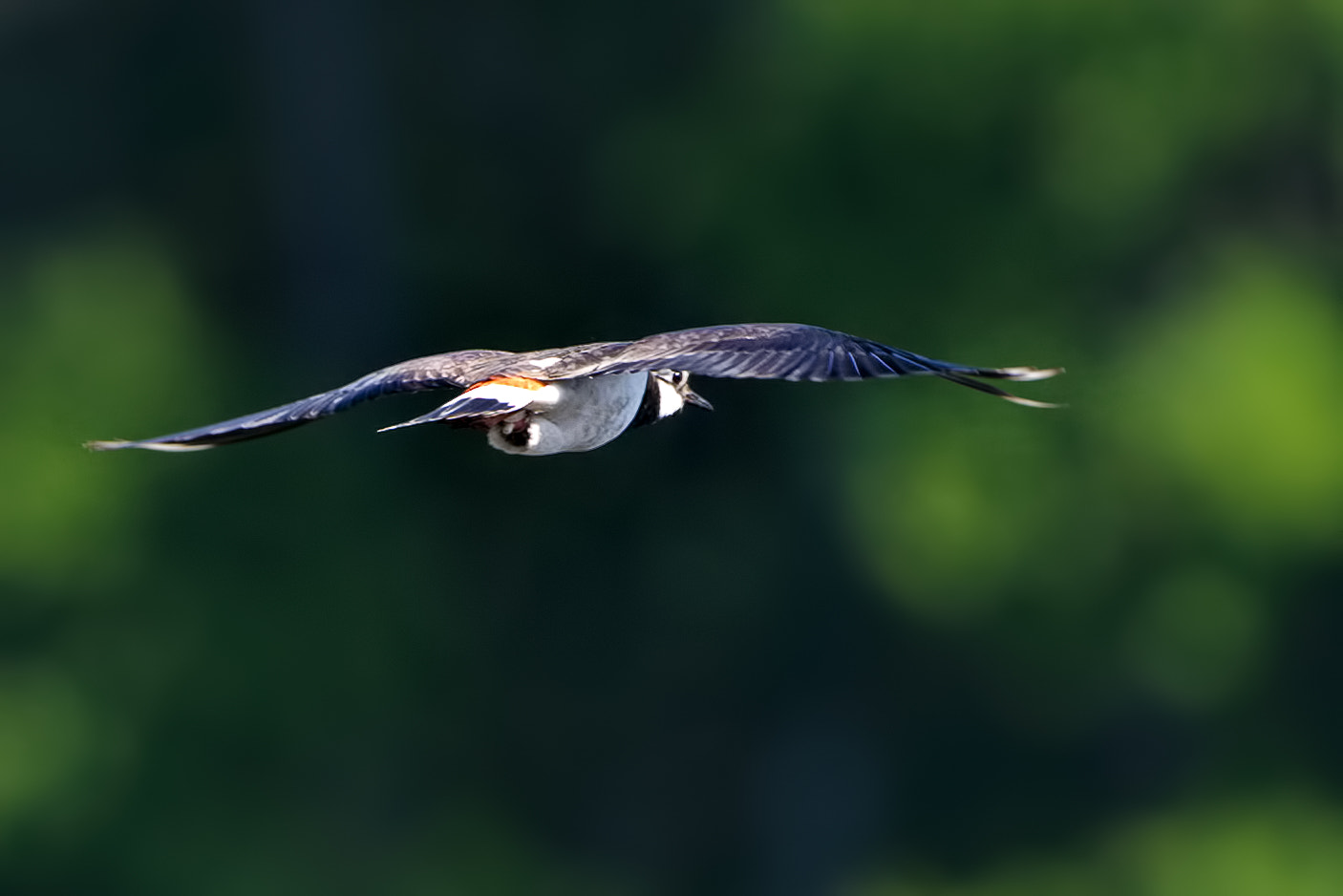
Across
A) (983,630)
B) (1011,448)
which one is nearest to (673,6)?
(1011,448)

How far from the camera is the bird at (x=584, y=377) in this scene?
16.5ft

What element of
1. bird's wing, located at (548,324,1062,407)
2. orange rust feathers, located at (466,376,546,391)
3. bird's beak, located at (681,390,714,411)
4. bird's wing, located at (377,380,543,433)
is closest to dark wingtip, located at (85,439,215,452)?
bird's wing, located at (377,380,543,433)

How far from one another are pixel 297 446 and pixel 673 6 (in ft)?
12.6

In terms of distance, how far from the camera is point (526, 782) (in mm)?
14070

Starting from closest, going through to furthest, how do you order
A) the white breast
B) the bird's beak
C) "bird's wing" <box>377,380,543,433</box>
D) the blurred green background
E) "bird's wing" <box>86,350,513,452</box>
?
"bird's wing" <box>86,350,513,452</box> → "bird's wing" <box>377,380,543,433</box> → the white breast → the bird's beak → the blurred green background

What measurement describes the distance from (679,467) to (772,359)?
890cm

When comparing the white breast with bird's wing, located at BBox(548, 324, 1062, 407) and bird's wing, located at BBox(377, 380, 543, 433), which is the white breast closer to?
bird's wing, located at BBox(377, 380, 543, 433)

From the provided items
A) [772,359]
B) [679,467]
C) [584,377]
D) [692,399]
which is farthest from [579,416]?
[679,467]

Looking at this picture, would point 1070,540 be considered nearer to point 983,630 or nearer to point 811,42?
point 983,630

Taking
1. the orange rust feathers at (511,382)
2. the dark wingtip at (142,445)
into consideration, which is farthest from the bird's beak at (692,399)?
the dark wingtip at (142,445)

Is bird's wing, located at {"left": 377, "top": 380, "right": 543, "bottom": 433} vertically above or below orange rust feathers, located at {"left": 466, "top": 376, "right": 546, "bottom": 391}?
below

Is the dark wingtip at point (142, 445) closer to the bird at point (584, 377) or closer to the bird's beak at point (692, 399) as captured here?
the bird at point (584, 377)

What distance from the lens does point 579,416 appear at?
574 cm

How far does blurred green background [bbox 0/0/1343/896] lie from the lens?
13.1 meters
